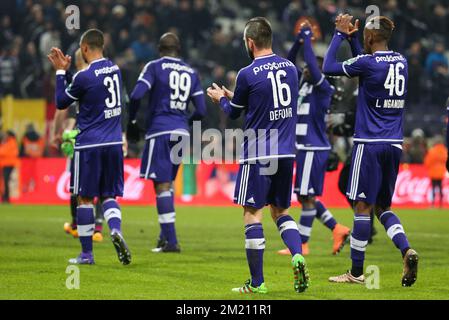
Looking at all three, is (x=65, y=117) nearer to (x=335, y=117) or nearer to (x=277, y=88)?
(x=335, y=117)

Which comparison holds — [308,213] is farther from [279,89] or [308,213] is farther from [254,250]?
[279,89]

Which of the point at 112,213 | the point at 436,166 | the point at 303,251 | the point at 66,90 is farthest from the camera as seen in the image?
the point at 436,166

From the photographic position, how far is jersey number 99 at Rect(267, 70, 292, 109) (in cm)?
A: 954

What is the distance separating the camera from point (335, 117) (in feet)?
47.3

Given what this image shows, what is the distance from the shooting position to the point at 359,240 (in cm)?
1038

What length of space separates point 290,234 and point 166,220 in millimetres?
4378

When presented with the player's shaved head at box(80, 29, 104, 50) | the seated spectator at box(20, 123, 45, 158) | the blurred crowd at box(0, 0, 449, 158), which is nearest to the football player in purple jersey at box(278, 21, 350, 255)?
the player's shaved head at box(80, 29, 104, 50)

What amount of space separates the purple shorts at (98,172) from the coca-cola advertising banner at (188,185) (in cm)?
1176

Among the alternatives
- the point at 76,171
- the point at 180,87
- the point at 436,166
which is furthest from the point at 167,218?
the point at 436,166

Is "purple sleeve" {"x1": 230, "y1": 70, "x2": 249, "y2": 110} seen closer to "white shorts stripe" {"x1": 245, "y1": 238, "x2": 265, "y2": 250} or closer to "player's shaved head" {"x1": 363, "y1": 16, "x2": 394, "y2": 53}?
"white shorts stripe" {"x1": 245, "y1": 238, "x2": 265, "y2": 250}

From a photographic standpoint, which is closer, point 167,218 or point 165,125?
point 167,218
